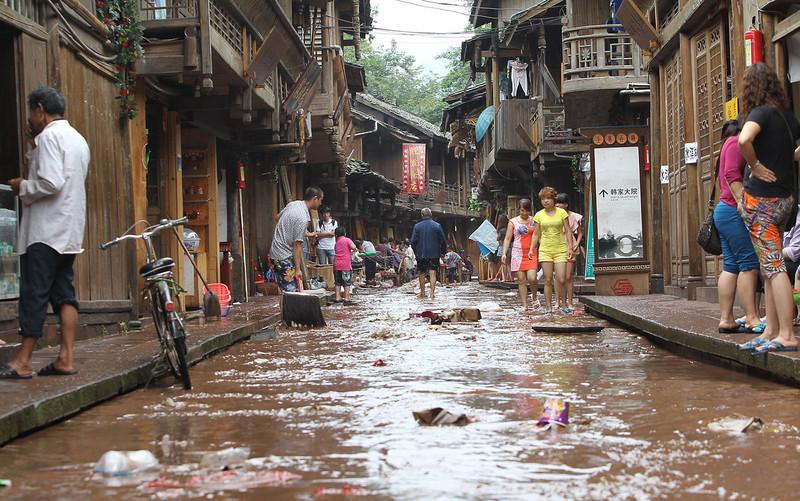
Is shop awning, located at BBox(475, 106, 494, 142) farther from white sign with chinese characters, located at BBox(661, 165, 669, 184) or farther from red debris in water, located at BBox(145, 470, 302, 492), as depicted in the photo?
red debris in water, located at BBox(145, 470, 302, 492)

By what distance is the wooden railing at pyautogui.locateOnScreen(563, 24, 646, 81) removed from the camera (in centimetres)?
2194

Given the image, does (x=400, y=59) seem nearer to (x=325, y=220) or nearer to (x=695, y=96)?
(x=325, y=220)

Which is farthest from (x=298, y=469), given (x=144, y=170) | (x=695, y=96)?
(x=695, y=96)

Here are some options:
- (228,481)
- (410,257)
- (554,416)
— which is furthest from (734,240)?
(410,257)

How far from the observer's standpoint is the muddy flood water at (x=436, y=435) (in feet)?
11.9

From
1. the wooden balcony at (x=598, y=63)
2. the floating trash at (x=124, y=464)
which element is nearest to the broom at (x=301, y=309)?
the floating trash at (x=124, y=464)

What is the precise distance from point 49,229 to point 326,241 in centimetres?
1533

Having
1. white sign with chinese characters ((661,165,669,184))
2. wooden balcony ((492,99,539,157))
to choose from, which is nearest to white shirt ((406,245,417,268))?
wooden balcony ((492,99,539,157))

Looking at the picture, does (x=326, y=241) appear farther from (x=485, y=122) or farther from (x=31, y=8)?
(x=485, y=122)

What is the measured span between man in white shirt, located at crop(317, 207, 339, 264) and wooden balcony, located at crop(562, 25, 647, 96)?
20.0 feet

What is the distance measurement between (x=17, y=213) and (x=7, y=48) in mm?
1370

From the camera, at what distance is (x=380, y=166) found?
52062 mm

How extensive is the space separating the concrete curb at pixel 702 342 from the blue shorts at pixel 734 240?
1.77 feet

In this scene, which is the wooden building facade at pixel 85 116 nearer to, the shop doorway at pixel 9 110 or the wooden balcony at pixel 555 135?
the shop doorway at pixel 9 110
